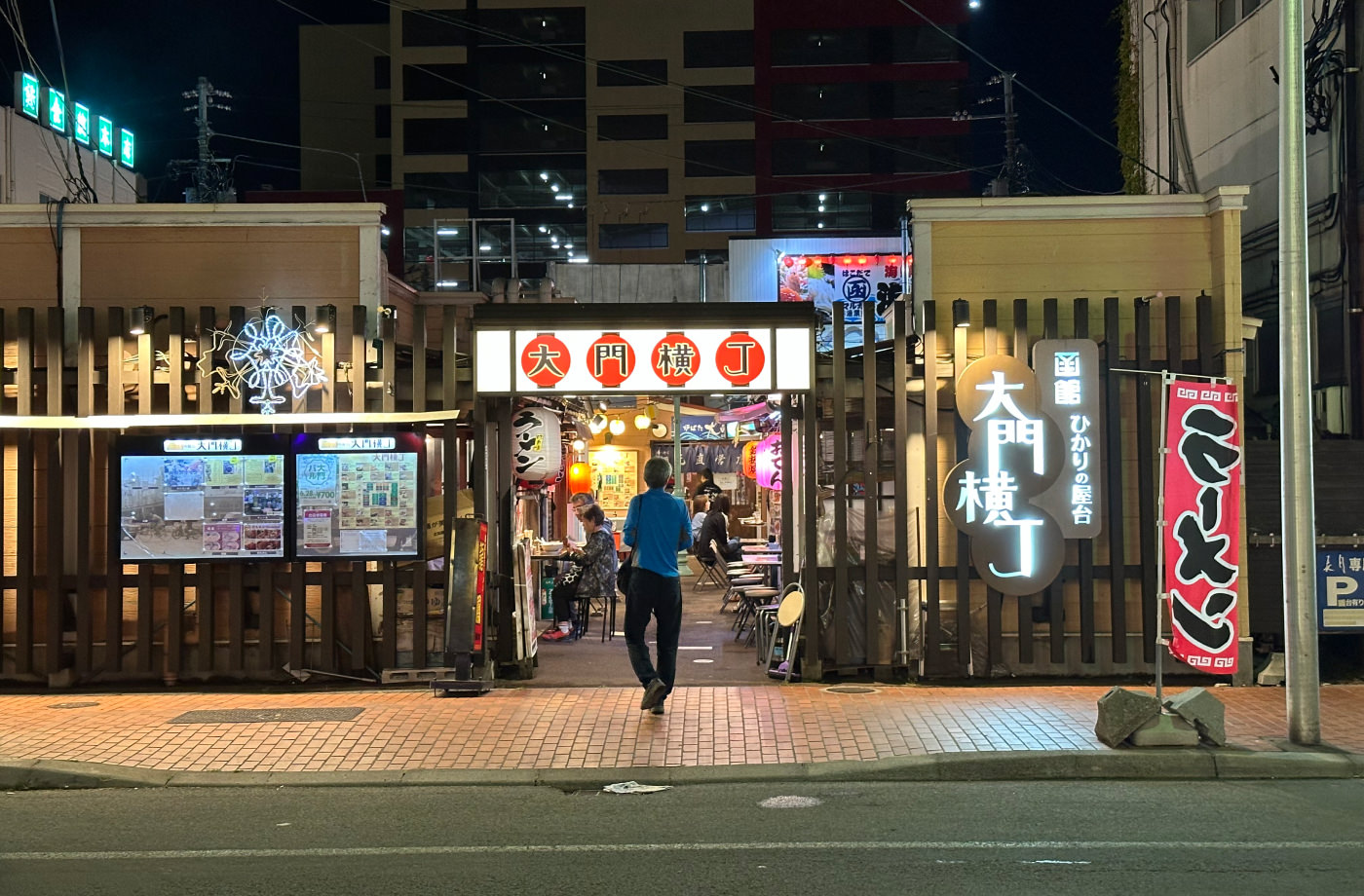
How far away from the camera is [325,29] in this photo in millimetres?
59594

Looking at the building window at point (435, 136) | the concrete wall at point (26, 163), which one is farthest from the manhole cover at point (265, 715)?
the building window at point (435, 136)

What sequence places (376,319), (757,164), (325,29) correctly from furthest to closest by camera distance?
(325,29), (757,164), (376,319)

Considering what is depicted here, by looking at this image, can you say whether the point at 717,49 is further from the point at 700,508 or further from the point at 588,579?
the point at 588,579

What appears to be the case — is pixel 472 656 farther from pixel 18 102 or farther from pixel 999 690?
pixel 18 102

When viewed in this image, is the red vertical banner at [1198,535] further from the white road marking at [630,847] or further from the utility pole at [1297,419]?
the white road marking at [630,847]

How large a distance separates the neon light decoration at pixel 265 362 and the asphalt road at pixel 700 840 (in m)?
4.15

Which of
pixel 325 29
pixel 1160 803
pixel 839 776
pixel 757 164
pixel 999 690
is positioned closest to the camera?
pixel 1160 803

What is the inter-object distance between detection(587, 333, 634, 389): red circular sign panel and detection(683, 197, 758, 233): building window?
45.0 meters

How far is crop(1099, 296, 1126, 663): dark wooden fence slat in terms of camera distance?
10.8 metres

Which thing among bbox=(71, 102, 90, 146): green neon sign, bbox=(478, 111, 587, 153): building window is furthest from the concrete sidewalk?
bbox=(478, 111, 587, 153): building window

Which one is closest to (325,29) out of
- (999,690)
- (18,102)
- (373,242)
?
(18,102)

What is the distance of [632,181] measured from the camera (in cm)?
5575

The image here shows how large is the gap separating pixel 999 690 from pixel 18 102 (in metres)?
25.8

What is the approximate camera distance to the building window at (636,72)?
54.8 m
